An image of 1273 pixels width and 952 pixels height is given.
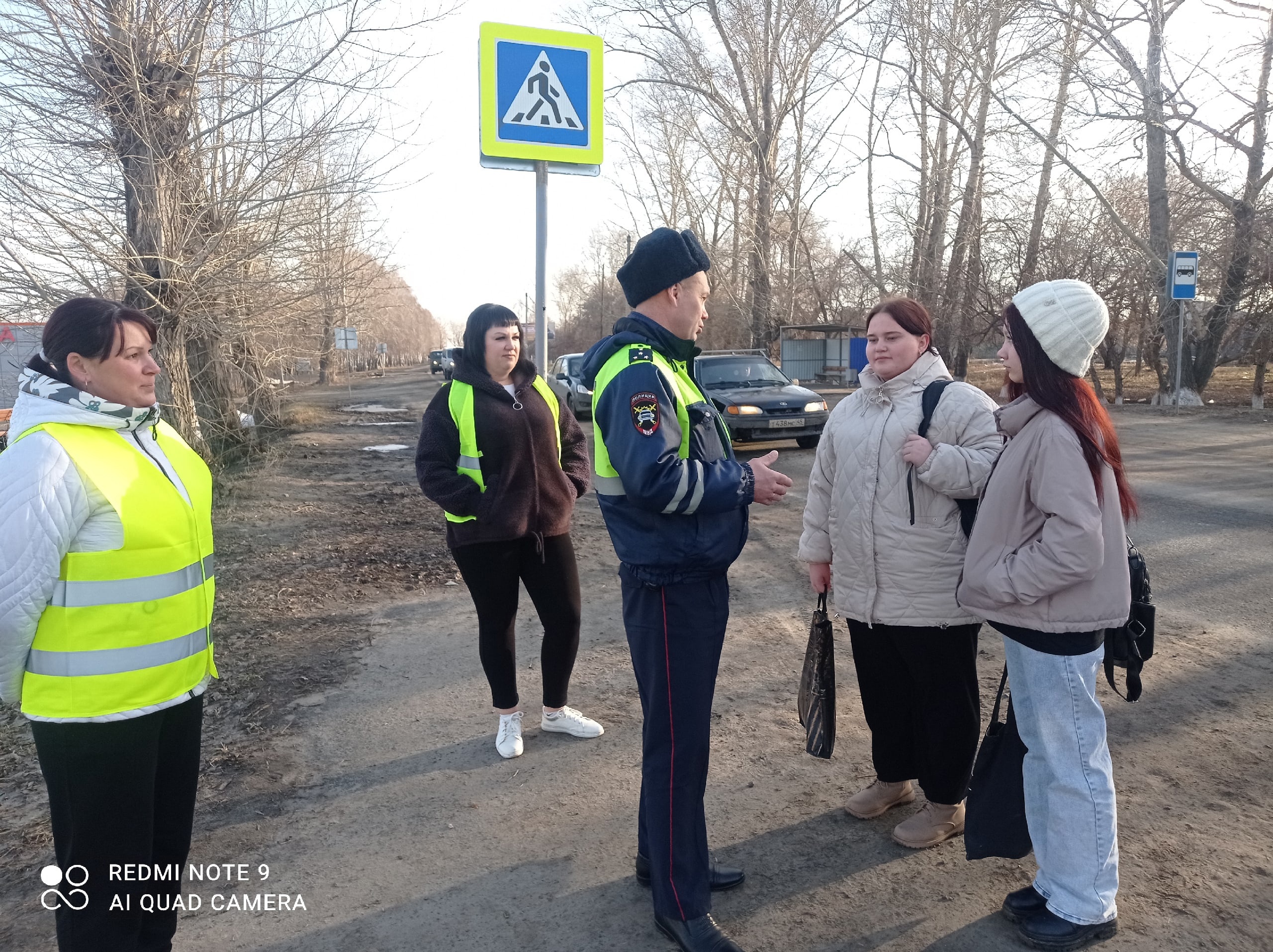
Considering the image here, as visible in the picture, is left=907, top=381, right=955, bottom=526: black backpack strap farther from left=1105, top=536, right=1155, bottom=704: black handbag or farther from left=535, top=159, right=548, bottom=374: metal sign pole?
left=535, top=159, right=548, bottom=374: metal sign pole

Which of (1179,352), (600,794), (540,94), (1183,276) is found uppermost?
(1183,276)

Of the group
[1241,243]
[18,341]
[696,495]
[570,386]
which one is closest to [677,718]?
[696,495]

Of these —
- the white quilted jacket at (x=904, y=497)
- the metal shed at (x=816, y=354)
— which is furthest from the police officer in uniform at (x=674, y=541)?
the metal shed at (x=816, y=354)

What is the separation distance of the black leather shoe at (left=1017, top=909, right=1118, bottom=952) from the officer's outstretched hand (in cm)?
149

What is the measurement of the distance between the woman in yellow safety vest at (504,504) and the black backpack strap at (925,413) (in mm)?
1562

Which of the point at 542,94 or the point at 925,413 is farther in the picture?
the point at 542,94

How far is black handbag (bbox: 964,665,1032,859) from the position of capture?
9.24 ft

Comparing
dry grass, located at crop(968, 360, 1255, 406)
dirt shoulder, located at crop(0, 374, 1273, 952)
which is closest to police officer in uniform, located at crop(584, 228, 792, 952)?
dirt shoulder, located at crop(0, 374, 1273, 952)

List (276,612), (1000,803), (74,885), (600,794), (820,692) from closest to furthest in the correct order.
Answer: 1. (74,885)
2. (1000,803)
3. (820,692)
4. (600,794)
5. (276,612)

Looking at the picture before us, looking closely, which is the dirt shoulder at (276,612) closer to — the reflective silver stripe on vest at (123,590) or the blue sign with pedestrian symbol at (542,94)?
the reflective silver stripe on vest at (123,590)

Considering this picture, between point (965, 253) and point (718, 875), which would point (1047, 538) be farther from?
point (965, 253)

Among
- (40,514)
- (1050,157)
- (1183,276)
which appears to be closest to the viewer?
(40,514)

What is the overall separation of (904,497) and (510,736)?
206 centimetres

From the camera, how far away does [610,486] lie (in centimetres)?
261
